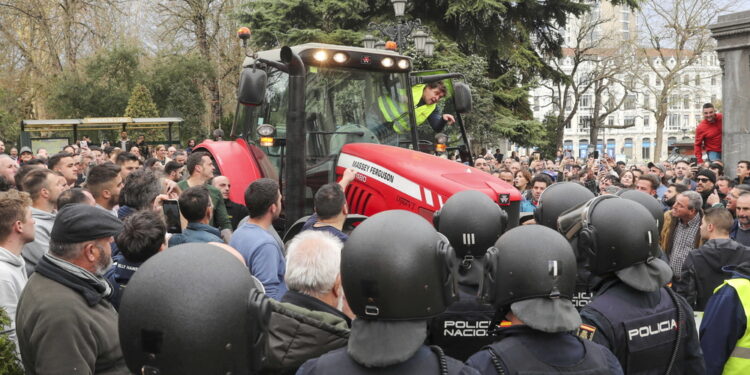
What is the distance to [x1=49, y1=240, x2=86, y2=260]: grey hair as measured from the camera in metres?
3.28

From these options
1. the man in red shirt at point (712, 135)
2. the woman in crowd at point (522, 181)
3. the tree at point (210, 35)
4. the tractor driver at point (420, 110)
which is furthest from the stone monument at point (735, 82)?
the tree at point (210, 35)

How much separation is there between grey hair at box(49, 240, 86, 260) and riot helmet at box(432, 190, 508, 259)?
1.95 meters

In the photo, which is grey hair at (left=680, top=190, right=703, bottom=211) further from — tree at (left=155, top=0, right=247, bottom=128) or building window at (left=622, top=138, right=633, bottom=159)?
building window at (left=622, top=138, right=633, bottom=159)

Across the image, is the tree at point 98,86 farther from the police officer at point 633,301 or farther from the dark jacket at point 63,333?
the police officer at point 633,301

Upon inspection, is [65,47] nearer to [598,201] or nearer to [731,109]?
[731,109]

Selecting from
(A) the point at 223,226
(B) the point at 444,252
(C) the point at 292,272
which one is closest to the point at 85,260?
(C) the point at 292,272

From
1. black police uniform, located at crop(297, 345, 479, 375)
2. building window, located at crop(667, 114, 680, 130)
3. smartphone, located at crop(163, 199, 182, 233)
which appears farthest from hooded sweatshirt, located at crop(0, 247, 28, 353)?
building window, located at crop(667, 114, 680, 130)

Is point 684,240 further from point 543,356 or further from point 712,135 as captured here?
point 712,135

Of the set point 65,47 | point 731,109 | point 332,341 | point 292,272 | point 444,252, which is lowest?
point 332,341

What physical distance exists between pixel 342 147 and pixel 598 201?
4.33m

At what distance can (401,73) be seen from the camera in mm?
7926

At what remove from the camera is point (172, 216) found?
17.3ft

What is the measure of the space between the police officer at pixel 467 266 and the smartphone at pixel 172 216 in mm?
2071

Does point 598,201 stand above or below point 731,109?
below
